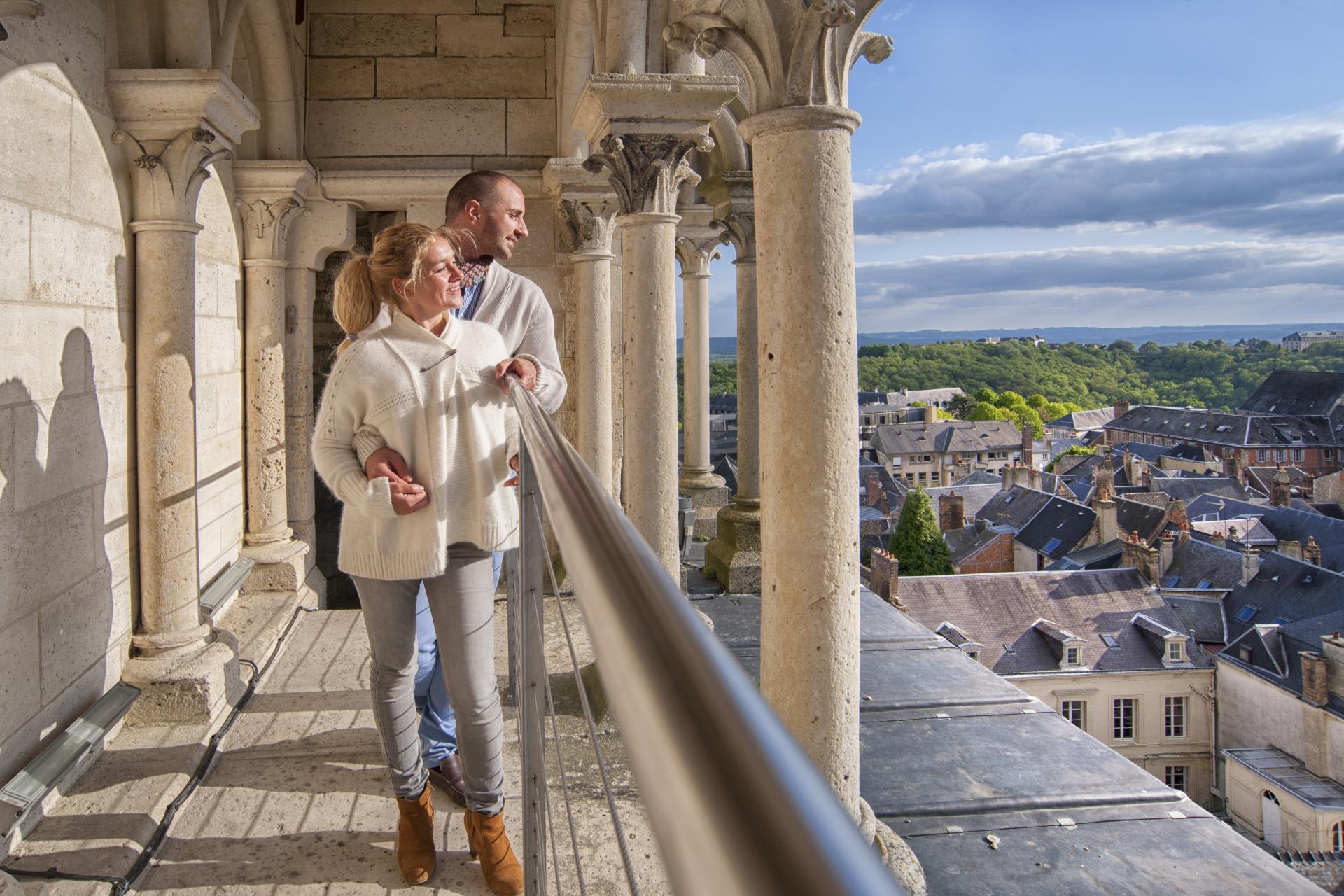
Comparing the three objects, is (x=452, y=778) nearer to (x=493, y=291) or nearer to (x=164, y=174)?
(x=493, y=291)

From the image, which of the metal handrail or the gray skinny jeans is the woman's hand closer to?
the gray skinny jeans

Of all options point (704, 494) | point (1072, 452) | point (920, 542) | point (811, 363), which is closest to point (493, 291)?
point (811, 363)

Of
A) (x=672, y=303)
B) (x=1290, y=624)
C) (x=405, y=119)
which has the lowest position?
(x=1290, y=624)

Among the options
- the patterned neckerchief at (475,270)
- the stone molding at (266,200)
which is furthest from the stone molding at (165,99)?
the patterned neckerchief at (475,270)

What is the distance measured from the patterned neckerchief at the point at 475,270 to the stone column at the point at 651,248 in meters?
2.02

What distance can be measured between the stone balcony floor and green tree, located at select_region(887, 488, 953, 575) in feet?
92.9

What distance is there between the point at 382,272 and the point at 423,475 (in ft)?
1.33

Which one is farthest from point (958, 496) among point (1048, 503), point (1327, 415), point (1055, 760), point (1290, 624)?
point (1055, 760)

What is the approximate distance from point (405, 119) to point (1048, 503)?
3149 centimetres

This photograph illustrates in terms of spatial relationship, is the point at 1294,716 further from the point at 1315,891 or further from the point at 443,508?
the point at 443,508

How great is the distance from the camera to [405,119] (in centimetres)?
573

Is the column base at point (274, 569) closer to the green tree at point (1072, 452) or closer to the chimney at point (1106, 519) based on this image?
the chimney at point (1106, 519)

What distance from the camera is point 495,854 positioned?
2.16 metres

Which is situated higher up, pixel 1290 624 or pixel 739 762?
pixel 739 762
